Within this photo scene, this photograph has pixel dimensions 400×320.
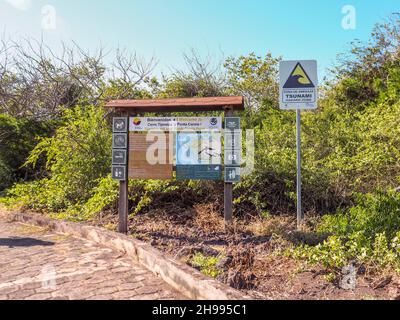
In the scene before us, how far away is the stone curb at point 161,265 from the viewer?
3.41m

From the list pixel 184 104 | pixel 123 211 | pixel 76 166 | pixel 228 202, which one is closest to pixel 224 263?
pixel 228 202

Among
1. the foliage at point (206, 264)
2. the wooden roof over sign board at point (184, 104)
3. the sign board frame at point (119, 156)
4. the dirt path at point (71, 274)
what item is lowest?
the dirt path at point (71, 274)

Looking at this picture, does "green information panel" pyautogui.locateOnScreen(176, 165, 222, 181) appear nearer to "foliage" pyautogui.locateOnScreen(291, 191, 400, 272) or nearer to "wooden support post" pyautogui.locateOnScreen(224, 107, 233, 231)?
"wooden support post" pyautogui.locateOnScreen(224, 107, 233, 231)

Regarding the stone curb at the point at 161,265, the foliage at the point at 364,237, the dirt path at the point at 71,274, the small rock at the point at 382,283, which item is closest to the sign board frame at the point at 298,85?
the foliage at the point at 364,237

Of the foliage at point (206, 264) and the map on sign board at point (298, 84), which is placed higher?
the map on sign board at point (298, 84)

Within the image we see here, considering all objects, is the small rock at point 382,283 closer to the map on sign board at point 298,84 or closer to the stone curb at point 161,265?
the stone curb at point 161,265

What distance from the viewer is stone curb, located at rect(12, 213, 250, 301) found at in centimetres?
341

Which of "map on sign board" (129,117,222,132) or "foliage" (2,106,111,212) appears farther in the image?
"foliage" (2,106,111,212)

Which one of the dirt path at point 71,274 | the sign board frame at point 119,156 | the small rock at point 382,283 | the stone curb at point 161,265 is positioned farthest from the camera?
the sign board frame at point 119,156

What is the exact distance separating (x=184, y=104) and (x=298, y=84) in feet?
5.94

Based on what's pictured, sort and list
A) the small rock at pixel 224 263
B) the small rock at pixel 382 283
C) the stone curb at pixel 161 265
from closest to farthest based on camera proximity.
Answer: the stone curb at pixel 161 265
the small rock at pixel 382 283
the small rock at pixel 224 263

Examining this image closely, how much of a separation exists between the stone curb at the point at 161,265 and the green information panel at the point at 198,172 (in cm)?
148

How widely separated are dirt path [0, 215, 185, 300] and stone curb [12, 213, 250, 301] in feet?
0.31

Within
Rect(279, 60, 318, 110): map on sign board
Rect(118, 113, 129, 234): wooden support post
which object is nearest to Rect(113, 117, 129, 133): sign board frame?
Rect(118, 113, 129, 234): wooden support post
